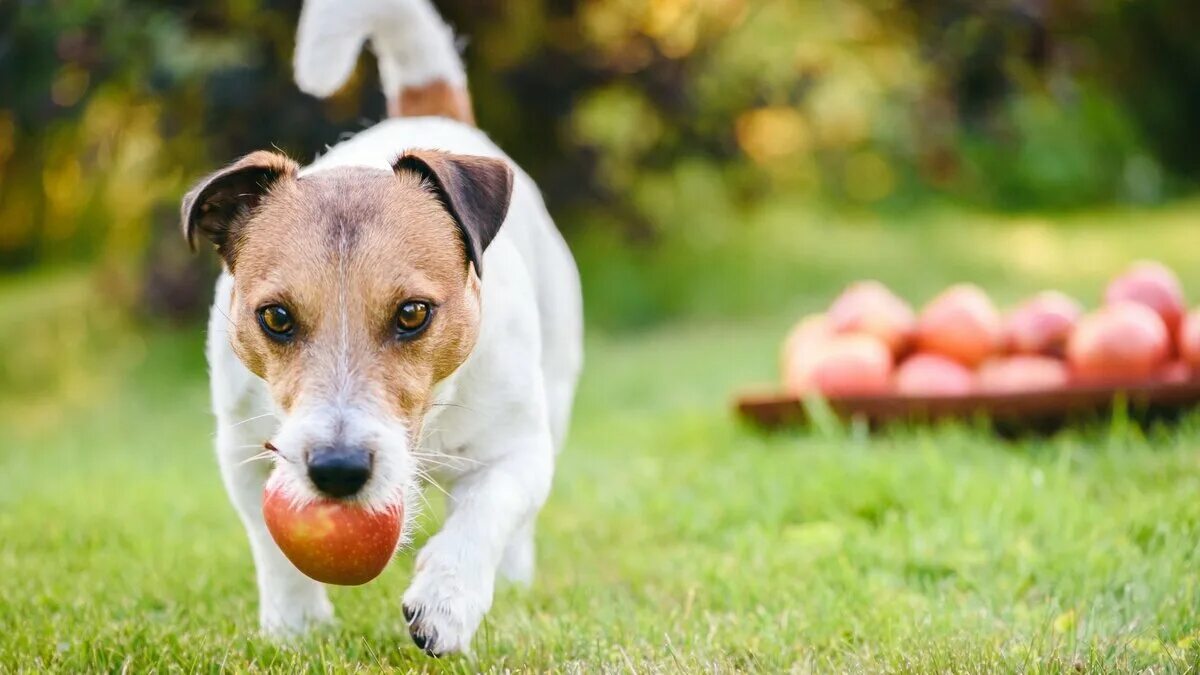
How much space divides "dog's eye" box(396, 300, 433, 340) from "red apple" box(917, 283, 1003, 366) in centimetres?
311

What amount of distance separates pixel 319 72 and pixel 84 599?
164 cm

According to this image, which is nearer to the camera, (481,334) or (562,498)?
(481,334)

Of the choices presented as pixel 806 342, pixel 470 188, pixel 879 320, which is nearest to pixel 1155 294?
pixel 879 320

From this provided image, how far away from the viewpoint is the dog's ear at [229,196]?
2.60m

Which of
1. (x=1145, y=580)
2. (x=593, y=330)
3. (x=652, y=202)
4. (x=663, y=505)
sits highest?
(x=1145, y=580)

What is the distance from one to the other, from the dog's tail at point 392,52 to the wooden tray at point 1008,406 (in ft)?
5.82

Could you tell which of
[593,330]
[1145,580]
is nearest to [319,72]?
[1145,580]

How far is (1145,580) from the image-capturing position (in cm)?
293

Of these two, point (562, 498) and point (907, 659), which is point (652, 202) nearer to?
point (562, 498)

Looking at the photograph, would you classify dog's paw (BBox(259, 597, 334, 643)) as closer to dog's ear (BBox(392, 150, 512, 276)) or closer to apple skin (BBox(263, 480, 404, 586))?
apple skin (BBox(263, 480, 404, 586))

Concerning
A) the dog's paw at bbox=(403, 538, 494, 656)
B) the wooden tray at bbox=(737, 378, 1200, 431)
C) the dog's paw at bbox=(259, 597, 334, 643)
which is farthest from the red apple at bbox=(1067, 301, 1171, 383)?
the dog's paw at bbox=(259, 597, 334, 643)

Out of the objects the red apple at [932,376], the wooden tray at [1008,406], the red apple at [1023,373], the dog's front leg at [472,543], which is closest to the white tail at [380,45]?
the dog's front leg at [472,543]

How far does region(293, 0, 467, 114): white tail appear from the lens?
3.52m

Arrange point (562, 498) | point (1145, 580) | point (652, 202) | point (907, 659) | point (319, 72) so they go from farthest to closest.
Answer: point (652, 202) < point (562, 498) < point (319, 72) < point (1145, 580) < point (907, 659)
